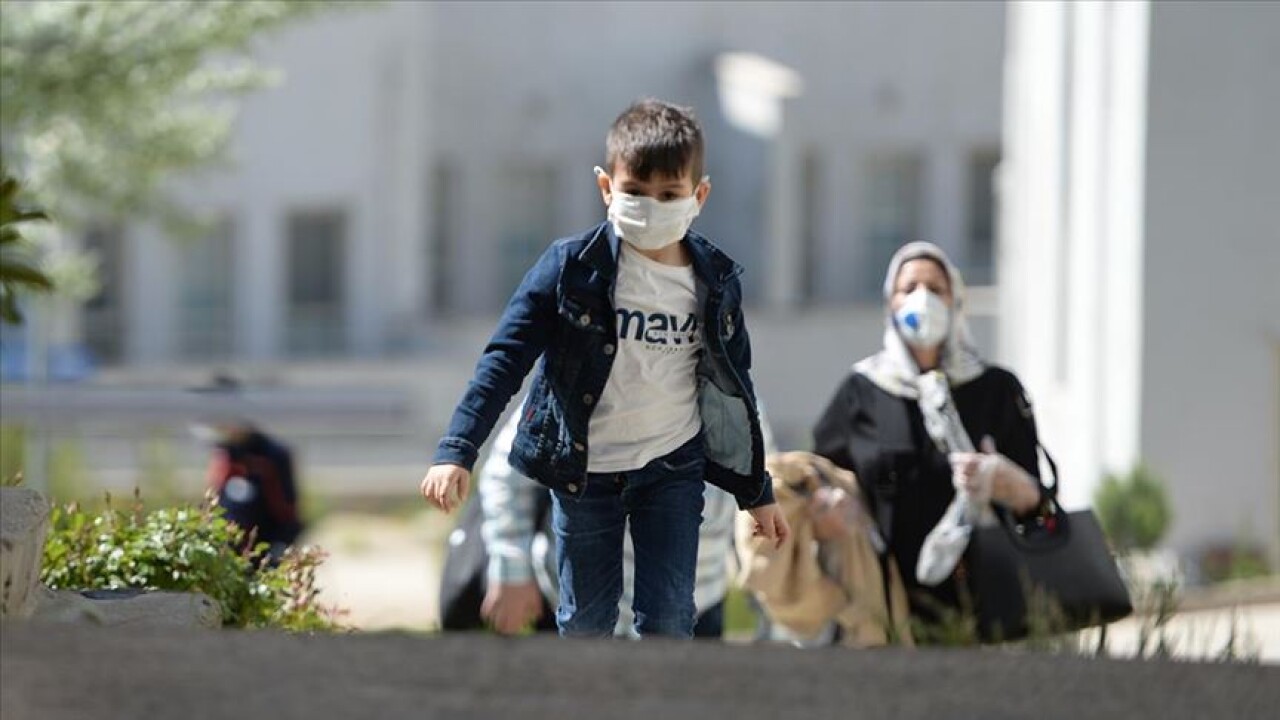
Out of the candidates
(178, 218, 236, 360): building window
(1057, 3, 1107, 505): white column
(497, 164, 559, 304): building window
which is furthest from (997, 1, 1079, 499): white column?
(178, 218, 236, 360): building window

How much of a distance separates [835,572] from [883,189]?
2028 centimetres

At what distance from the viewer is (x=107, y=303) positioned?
1071 inches

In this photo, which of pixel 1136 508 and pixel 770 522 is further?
pixel 1136 508

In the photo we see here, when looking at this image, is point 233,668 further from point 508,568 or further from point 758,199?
point 758,199

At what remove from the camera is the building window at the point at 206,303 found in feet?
89.9

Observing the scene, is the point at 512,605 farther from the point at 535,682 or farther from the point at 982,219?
the point at 982,219

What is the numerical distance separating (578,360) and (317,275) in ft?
73.6

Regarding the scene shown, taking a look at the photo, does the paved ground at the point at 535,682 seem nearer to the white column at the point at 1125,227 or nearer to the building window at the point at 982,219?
the white column at the point at 1125,227

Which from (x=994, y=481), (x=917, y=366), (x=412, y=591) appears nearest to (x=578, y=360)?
(x=994, y=481)

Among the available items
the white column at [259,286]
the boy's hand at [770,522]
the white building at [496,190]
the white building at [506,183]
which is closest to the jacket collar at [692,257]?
the boy's hand at [770,522]

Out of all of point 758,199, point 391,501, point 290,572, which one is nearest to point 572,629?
point 290,572

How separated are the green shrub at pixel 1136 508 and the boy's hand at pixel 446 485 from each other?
29.1 ft

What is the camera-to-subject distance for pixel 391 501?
24.0m

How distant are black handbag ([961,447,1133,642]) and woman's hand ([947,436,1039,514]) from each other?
58mm
